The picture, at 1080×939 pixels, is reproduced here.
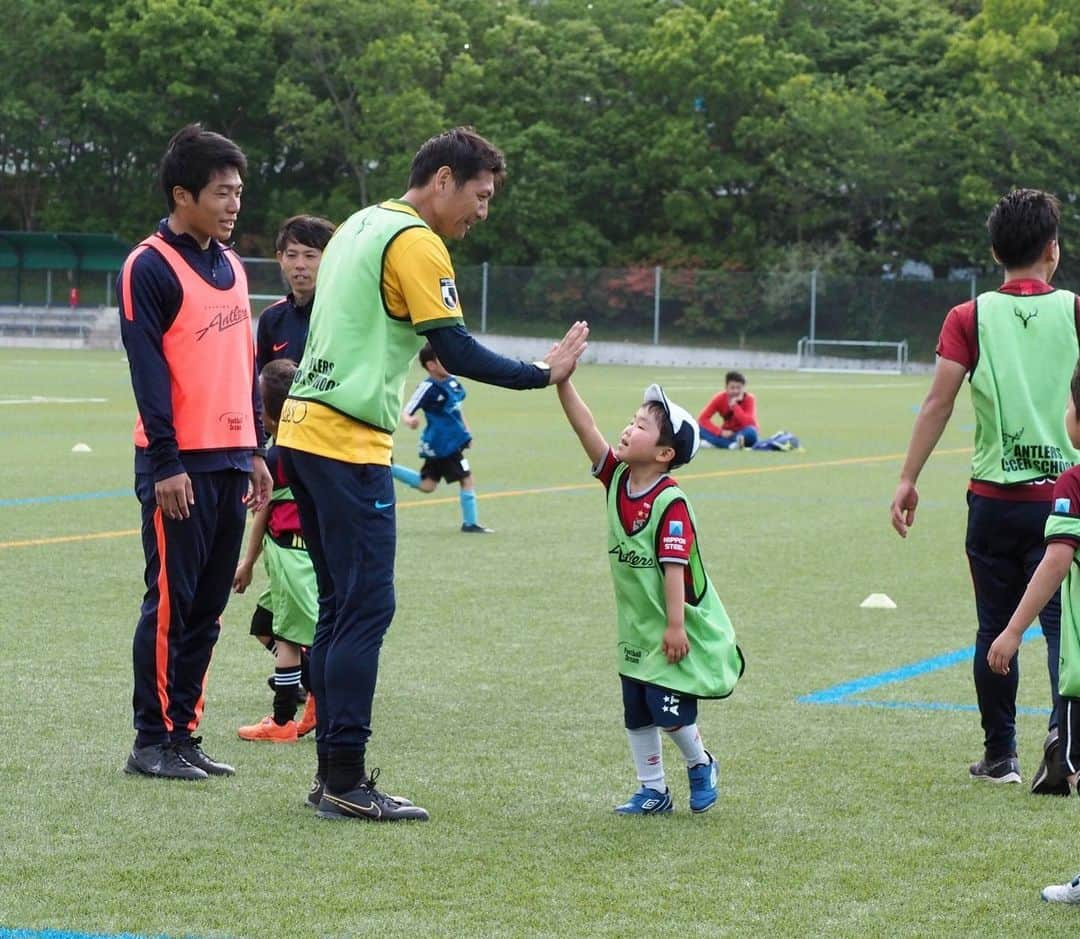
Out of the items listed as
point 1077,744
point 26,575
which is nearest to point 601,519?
point 26,575

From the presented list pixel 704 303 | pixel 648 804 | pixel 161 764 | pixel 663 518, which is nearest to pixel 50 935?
pixel 161 764

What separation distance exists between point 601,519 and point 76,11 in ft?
194

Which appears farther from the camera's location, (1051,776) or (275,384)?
(275,384)

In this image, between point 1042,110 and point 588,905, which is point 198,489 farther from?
point 1042,110

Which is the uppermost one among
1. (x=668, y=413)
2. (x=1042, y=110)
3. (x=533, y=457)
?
(x=1042, y=110)

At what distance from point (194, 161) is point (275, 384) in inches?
41.9

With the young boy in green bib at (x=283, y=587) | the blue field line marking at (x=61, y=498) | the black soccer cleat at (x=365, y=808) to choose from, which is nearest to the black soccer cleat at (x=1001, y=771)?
the black soccer cleat at (x=365, y=808)

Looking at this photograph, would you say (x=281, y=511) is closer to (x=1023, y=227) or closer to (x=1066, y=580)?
(x=1023, y=227)

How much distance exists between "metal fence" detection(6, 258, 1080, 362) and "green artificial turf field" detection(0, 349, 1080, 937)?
42578 mm

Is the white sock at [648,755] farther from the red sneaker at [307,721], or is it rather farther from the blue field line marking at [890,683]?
the blue field line marking at [890,683]

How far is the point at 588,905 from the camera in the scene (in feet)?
15.0

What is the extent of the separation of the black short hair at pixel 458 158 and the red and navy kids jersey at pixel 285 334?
70.1 inches

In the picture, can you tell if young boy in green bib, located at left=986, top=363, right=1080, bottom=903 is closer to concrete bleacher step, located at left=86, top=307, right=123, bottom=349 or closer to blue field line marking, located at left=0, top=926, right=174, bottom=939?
blue field line marking, located at left=0, top=926, right=174, bottom=939

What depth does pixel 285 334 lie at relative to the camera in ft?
23.8
